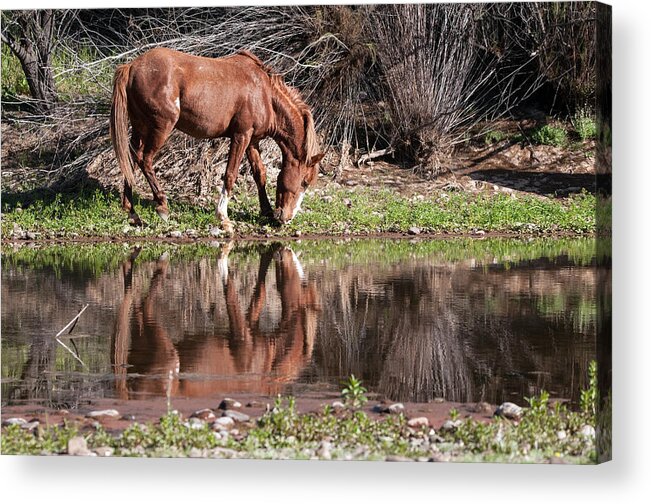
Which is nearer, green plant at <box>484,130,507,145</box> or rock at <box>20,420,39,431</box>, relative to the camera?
rock at <box>20,420,39,431</box>

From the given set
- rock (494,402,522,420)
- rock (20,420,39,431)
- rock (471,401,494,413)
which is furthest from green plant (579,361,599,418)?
rock (20,420,39,431)

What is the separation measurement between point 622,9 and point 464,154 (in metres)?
3.23

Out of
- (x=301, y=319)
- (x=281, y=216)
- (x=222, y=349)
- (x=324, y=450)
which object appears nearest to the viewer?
(x=324, y=450)

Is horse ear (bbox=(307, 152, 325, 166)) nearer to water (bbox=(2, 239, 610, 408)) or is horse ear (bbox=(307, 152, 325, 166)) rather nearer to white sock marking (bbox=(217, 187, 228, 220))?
water (bbox=(2, 239, 610, 408))

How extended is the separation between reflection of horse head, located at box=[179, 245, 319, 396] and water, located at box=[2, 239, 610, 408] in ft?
0.04

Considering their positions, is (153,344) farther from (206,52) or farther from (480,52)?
(480,52)

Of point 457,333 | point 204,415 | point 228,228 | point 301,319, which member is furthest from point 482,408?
point 228,228

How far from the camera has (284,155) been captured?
8.92m

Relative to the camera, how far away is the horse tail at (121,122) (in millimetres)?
8297

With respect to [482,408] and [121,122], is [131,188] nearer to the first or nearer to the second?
[121,122]

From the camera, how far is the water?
5996 millimetres

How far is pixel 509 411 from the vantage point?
5.51 metres

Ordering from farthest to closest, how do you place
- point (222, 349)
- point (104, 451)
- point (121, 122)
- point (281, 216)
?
point (281, 216), point (121, 122), point (222, 349), point (104, 451)

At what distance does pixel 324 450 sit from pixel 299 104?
3936 millimetres
